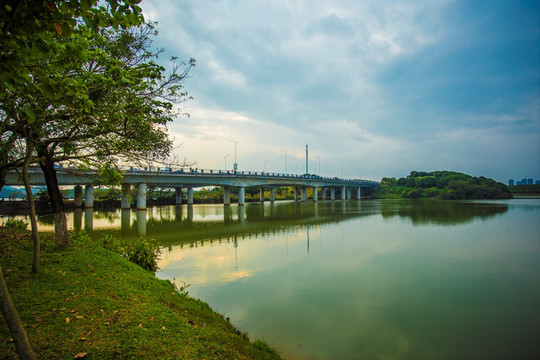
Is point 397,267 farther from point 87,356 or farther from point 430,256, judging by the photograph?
point 87,356

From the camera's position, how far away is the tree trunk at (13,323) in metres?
3.19

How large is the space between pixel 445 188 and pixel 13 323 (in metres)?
125

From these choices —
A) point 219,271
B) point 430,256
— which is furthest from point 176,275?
point 430,256

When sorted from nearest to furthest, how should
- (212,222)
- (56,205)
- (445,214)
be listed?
(56,205) → (212,222) → (445,214)

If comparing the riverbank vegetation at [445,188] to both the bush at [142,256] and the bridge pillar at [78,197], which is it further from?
the bush at [142,256]

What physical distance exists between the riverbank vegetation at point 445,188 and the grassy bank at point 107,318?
11069 centimetres

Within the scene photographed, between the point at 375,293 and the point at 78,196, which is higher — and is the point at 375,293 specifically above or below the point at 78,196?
below

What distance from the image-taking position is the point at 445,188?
354ft

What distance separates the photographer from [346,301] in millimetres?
8859

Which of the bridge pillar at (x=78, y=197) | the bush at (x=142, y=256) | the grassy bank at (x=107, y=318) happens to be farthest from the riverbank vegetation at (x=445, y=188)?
the grassy bank at (x=107, y=318)

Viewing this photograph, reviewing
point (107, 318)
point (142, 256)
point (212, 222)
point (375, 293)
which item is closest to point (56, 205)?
point (142, 256)

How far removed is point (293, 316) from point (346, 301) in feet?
6.68

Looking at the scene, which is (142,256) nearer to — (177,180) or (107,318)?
(107,318)

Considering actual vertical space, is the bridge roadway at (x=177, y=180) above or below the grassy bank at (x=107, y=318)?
above
